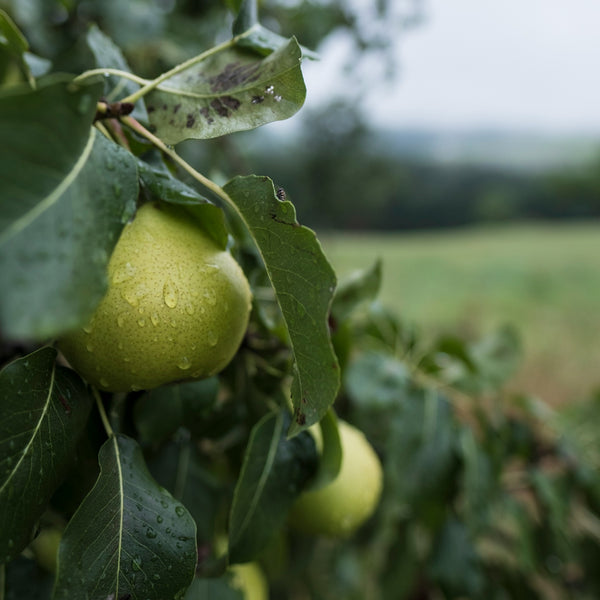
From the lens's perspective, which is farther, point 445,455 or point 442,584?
point 442,584

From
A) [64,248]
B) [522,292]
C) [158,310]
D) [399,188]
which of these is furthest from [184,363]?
[399,188]

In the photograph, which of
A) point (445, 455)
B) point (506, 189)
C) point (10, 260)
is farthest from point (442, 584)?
point (506, 189)

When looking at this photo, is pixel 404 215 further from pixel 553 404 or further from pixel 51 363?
pixel 51 363

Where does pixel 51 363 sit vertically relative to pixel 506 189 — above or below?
above

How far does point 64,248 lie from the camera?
256 mm

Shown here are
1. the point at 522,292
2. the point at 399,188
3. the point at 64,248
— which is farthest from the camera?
the point at 399,188

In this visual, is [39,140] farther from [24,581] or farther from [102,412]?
[24,581]

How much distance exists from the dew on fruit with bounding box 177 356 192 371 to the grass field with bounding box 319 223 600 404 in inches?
119

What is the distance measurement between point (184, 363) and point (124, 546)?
0.12m

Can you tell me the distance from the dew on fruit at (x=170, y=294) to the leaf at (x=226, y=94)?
102mm

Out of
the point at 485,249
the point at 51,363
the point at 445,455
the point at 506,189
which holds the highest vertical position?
the point at 51,363

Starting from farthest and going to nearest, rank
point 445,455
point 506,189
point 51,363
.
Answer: point 506,189
point 445,455
point 51,363

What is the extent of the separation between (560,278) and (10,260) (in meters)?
6.58

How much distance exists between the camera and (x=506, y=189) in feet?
40.3
